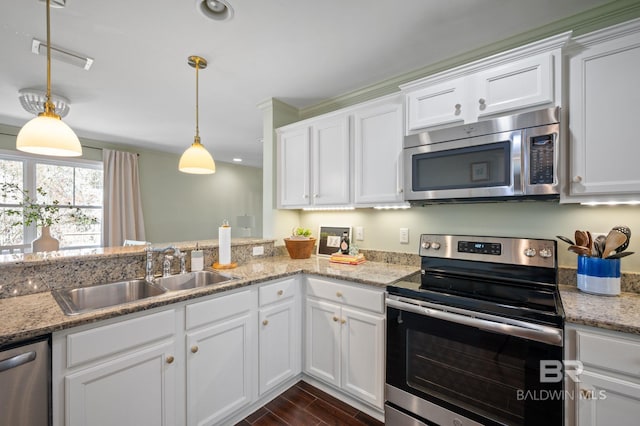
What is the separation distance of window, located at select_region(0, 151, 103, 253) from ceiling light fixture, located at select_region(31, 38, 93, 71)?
106 inches

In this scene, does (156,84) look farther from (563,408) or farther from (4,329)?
(563,408)

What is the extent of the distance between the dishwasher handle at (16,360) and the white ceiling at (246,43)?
1.71 metres

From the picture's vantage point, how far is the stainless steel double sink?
1.57 meters

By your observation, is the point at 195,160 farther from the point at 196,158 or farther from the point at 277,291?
the point at 277,291

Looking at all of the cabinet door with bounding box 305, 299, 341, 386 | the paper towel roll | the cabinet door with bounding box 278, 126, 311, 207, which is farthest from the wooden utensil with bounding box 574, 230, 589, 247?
the paper towel roll

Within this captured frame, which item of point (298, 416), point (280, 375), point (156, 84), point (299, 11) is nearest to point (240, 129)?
point (156, 84)

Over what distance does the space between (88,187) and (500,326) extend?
5.43 metres

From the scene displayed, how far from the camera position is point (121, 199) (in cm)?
454

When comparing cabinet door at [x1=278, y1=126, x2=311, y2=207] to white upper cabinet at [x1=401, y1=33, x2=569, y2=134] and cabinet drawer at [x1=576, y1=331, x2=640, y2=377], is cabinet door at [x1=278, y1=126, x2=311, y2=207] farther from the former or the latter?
cabinet drawer at [x1=576, y1=331, x2=640, y2=377]

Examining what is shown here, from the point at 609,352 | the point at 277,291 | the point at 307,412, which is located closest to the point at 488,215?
the point at 609,352

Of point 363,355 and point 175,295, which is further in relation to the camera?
point 363,355

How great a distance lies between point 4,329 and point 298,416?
1.56 m

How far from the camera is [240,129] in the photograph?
3.86 metres

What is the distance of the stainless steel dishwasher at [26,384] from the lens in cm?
101
